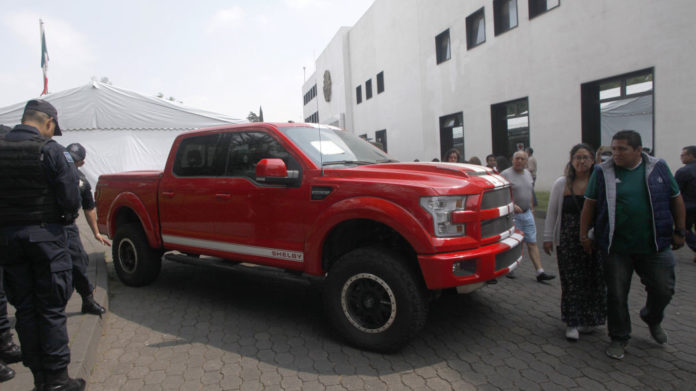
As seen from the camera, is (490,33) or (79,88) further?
(490,33)

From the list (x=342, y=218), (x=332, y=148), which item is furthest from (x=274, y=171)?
(x=332, y=148)

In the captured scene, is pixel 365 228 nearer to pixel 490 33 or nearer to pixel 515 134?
pixel 515 134

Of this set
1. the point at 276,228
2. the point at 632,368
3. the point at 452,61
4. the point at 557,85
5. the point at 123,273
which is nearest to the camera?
the point at 632,368

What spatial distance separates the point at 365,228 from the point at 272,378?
143 centimetres

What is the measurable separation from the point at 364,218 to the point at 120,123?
12990mm

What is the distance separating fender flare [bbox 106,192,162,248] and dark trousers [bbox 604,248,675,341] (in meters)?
4.71

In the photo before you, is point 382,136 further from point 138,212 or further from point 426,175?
point 426,175

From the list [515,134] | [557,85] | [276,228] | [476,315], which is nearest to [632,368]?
[476,315]

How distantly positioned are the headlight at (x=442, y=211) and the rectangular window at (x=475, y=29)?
14.1m

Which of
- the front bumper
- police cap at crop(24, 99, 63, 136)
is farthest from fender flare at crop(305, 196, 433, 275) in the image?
police cap at crop(24, 99, 63, 136)

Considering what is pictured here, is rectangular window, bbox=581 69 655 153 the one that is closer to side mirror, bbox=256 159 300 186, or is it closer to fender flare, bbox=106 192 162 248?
side mirror, bbox=256 159 300 186

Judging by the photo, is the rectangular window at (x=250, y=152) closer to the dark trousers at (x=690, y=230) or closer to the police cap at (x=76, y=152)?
the police cap at (x=76, y=152)

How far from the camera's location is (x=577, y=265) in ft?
12.8

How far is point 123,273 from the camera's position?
5.73 m
